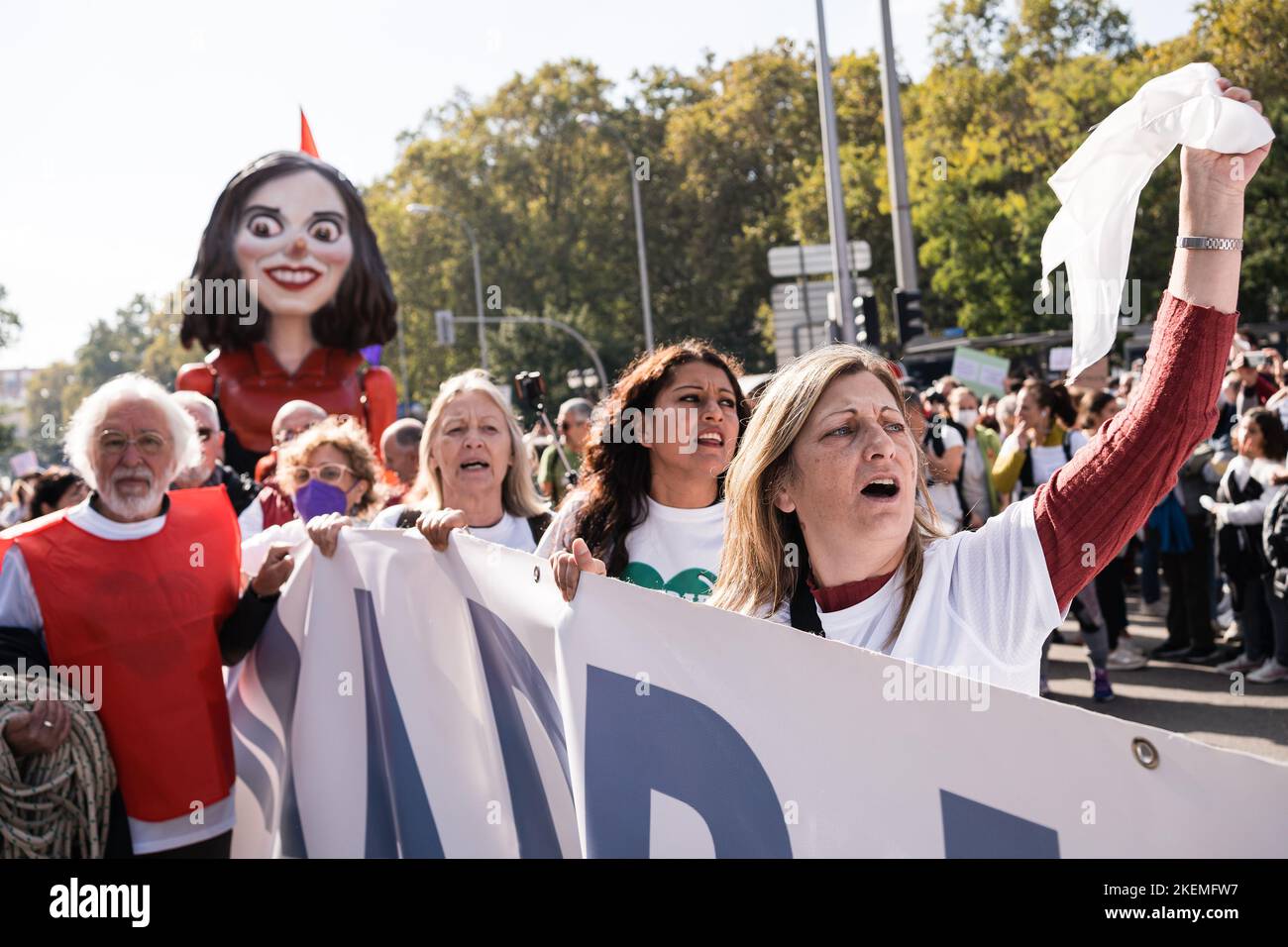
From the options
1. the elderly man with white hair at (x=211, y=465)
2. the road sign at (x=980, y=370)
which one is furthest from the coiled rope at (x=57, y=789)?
the road sign at (x=980, y=370)

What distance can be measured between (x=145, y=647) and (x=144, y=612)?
92 mm

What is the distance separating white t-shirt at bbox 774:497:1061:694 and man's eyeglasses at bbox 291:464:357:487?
315 centimetres

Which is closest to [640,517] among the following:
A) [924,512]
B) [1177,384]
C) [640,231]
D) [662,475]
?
[662,475]

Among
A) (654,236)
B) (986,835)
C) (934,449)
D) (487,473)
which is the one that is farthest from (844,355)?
(654,236)

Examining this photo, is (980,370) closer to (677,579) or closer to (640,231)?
(677,579)

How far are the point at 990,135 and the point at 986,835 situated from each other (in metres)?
36.6

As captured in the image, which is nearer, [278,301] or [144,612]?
[144,612]

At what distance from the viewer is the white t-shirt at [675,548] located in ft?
12.0

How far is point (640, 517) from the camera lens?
3852mm

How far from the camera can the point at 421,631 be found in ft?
11.6

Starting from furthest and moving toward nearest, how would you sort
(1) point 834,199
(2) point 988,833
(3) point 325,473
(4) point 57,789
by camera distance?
(1) point 834,199 < (3) point 325,473 < (4) point 57,789 < (2) point 988,833

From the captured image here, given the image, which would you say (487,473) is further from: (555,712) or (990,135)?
(990,135)

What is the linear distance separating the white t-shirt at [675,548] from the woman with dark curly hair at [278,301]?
15.5 ft

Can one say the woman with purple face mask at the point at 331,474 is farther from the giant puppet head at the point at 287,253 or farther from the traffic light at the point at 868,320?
the traffic light at the point at 868,320
